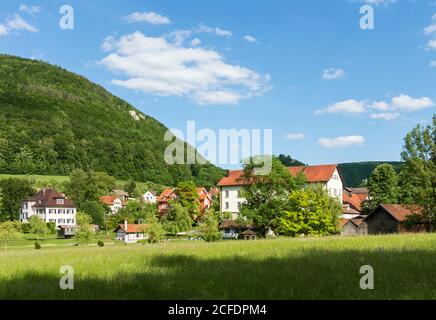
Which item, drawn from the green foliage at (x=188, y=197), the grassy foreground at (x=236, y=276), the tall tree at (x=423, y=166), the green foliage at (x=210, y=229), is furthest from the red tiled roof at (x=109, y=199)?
the grassy foreground at (x=236, y=276)

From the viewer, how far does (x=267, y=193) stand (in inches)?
2616

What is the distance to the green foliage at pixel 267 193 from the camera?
212 ft

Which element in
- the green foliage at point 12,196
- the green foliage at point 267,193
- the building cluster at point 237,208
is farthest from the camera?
the green foliage at point 12,196

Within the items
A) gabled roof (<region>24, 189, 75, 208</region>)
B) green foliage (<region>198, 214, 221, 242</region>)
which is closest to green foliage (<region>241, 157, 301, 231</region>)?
green foliage (<region>198, 214, 221, 242</region>)

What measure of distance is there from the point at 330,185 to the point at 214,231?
3370 centimetres

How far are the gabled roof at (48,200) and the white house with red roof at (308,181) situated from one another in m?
56.9

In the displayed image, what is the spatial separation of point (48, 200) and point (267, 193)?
91.8 meters

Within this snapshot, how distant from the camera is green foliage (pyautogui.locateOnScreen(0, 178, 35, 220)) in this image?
14425cm

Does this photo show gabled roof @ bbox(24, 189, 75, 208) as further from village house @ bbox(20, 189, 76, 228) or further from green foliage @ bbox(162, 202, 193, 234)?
green foliage @ bbox(162, 202, 193, 234)

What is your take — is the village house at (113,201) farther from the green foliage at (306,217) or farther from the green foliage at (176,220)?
the green foliage at (306,217)

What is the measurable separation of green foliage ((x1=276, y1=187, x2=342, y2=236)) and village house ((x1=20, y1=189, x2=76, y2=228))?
9316cm

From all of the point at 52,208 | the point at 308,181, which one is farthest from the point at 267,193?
the point at 52,208

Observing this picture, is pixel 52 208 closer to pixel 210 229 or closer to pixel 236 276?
pixel 210 229
